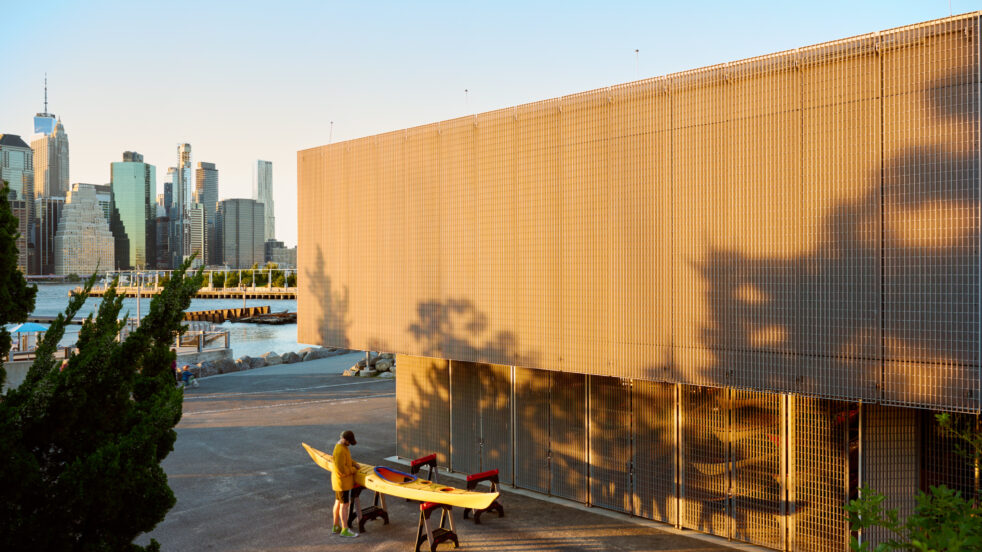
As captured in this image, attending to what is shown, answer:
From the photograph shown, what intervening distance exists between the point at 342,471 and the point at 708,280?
590cm

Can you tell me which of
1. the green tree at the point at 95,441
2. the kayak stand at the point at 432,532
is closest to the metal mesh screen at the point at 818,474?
the kayak stand at the point at 432,532

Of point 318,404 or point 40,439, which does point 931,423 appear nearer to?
point 40,439

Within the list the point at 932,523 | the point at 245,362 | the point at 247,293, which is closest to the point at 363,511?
the point at 932,523

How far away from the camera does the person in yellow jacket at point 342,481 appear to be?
995 centimetres

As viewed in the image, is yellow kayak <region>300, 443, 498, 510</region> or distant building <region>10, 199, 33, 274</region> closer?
distant building <region>10, 199, 33, 274</region>

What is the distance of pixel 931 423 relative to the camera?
8.07 metres

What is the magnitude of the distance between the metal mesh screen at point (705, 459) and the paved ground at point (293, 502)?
365mm

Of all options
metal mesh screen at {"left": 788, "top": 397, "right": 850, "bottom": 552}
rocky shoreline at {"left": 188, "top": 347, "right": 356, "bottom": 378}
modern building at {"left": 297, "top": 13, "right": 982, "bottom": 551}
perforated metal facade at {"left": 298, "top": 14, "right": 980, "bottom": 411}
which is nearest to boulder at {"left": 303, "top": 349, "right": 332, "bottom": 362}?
rocky shoreline at {"left": 188, "top": 347, "right": 356, "bottom": 378}

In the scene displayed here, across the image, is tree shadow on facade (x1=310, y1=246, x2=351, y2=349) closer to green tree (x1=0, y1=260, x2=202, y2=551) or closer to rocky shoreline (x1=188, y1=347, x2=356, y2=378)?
green tree (x1=0, y1=260, x2=202, y2=551)

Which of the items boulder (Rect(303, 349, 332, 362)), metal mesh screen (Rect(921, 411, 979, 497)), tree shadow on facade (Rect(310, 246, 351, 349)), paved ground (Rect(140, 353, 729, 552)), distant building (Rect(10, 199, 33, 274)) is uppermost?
distant building (Rect(10, 199, 33, 274))

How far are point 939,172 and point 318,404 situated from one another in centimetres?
1794

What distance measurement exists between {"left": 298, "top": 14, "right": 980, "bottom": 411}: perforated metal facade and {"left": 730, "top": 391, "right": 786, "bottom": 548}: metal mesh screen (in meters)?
1.13

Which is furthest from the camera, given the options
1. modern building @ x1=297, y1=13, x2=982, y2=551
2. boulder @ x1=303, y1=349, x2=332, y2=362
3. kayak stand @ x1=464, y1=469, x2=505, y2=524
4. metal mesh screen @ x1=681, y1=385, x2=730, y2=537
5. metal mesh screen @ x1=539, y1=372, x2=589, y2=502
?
boulder @ x1=303, y1=349, x2=332, y2=362

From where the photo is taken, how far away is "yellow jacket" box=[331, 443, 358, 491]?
995 cm
